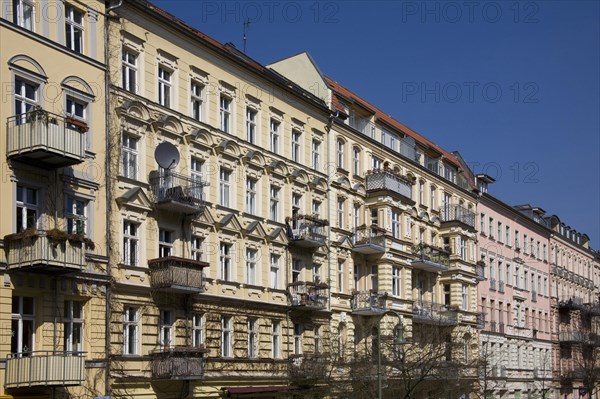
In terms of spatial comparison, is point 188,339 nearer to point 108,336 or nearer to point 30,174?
point 108,336

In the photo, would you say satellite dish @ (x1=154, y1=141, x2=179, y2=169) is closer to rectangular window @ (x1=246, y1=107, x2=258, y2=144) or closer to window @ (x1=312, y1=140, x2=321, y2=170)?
rectangular window @ (x1=246, y1=107, x2=258, y2=144)

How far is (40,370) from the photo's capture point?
25.3m

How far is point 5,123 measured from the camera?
26.0 metres

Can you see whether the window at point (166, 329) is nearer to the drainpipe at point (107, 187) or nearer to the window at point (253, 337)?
the drainpipe at point (107, 187)

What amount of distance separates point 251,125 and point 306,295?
8.05 meters

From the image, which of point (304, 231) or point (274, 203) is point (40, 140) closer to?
point (274, 203)

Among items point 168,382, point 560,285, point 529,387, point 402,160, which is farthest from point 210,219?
point 560,285

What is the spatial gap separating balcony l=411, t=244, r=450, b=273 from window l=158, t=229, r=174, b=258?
21.4 meters

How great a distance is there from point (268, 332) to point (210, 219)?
6.33 metres

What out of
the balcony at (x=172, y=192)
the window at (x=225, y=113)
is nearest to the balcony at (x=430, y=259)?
the window at (x=225, y=113)

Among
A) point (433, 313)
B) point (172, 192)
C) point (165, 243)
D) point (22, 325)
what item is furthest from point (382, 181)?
point (22, 325)

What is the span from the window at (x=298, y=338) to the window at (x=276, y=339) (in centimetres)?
155

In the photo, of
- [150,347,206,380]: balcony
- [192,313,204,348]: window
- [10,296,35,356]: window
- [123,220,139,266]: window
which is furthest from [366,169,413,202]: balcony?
[10,296,35,356]: window

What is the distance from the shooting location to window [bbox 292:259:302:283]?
136 feet
